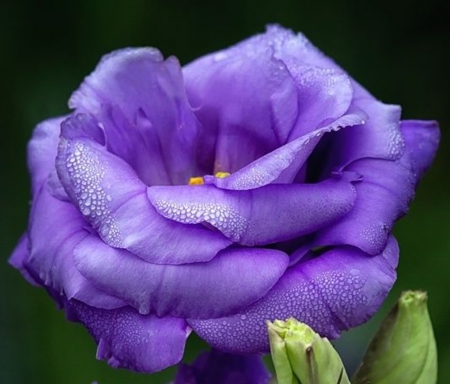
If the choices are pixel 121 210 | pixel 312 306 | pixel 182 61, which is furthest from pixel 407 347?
pixel 182 61

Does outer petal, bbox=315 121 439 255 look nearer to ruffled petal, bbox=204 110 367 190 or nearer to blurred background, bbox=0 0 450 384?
ruffled petal, bbox=204 110 367 190

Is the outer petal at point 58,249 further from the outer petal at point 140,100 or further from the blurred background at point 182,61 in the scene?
the blurred background at point 182,61

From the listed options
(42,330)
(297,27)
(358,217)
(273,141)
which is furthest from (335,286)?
(297,27)

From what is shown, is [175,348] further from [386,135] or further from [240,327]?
[386,135]

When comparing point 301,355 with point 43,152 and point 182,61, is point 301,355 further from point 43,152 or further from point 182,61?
point 182,61

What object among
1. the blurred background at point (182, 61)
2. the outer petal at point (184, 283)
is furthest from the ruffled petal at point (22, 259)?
the blurred background at point (182, 61)
